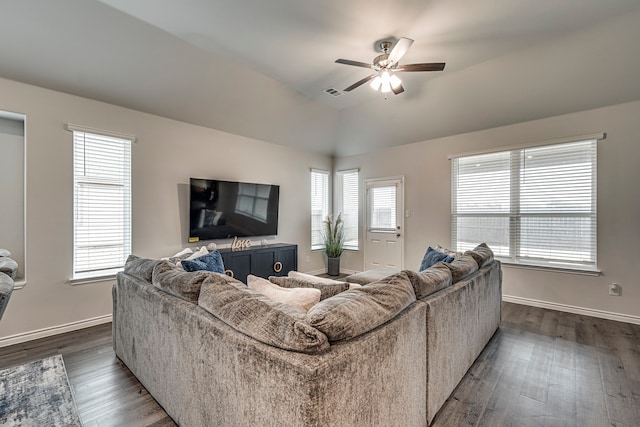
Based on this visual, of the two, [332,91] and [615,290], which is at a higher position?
[332,91]

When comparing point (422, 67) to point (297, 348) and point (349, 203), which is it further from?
point (349, 203)

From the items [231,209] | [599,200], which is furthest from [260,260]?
[599,200]

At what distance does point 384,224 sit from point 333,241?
3.63ft

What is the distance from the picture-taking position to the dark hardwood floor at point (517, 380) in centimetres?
188

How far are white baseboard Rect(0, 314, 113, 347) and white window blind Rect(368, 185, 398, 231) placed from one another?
14.7 ft

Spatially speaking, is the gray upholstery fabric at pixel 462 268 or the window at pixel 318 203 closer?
the gray upholstery fabric at pixel 462 268

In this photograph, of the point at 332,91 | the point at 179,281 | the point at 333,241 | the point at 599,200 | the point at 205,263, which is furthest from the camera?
the point at 333,241

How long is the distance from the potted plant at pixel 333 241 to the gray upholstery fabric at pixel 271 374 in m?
4.19

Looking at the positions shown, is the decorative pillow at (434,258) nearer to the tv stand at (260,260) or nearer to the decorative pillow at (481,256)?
the decorative pillow at (481,256)

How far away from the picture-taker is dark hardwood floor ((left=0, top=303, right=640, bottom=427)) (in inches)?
73.9

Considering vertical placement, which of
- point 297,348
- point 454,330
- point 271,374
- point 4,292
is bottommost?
point 454,330

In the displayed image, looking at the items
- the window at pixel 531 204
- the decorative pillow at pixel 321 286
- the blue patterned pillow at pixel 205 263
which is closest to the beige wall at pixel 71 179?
the blue patterned pillow at pixel 205 263

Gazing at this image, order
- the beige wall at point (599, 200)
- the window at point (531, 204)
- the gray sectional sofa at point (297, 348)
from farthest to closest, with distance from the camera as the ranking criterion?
1. the window at point (531, 204)
2. the beige wall at point (599, 200)
3. the gray sectional sofa at point (297, 348)

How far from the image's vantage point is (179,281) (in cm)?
177
